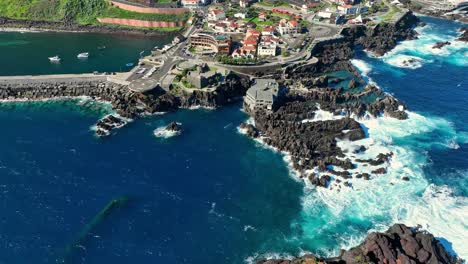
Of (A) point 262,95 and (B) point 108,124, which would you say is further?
(A) point 262,95

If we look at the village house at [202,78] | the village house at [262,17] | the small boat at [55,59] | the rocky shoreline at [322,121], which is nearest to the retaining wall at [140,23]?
the village house at [262,17]

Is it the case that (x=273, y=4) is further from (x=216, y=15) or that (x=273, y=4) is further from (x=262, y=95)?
(x=262, y=95)

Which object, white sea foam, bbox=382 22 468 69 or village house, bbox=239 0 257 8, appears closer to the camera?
white sea foam, bbox=382 22 468 69

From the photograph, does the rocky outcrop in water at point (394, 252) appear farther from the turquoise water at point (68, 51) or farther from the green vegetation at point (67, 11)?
the green vegetation at point (67, 11)

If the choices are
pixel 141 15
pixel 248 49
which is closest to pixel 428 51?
pixel 248 49

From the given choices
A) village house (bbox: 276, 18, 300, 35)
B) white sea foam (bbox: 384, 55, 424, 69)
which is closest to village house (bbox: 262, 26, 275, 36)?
village house (bbox: 276, 18, 300, 35)

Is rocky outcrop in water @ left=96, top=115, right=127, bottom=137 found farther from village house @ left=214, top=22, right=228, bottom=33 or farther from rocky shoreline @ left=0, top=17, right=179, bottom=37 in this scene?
rocky shoreline @ left=0, top=17, right=179, bottom=37
